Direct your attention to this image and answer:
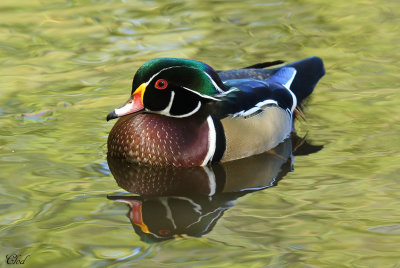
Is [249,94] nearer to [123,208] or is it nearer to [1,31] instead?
[123,208]

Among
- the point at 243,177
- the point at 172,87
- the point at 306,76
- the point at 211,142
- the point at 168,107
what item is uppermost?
the point at 172,87

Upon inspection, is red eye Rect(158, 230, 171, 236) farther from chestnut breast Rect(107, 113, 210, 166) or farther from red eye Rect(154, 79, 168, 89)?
red eye Rect(154, 79, 168, 89)

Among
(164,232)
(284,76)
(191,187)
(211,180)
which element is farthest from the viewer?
(284,76)

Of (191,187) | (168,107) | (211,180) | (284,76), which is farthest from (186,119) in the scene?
(284,76)

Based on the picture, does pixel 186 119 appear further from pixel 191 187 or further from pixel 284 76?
pixel 284 76

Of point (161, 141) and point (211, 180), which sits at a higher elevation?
point (161, 141)

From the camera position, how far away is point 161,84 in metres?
6.06

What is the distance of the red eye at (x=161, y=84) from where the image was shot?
6.04m

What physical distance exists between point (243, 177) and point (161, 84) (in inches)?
36.6

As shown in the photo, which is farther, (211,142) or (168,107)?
(168,107)

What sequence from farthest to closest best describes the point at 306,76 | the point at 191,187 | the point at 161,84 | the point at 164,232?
the point at 306,76
the point at 161,84
the point at 191,187
the point at 164,232

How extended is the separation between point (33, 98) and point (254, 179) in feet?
8.39

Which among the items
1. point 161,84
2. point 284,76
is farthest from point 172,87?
point 284,76

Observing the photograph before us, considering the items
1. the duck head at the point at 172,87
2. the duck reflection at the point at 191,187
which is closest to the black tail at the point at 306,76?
the duck reflection at the point at 191,187
